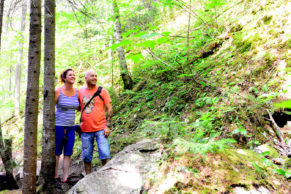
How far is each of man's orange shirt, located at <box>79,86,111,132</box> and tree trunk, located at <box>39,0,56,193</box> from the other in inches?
23.3

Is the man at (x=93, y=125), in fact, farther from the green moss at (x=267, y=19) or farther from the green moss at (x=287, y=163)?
the green moss at (x=267, y=19)

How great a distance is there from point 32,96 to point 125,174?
2073mm

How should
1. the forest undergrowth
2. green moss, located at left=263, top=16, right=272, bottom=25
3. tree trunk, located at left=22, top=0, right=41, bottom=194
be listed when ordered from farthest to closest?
green moss, located at left=263, top=16, right=272, bottom=25 < tree trunk, located at left=22, top=0, right=41, bottom=194 < the forest undergrowth

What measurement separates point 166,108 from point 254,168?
10.8 ft

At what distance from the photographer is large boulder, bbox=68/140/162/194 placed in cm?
238

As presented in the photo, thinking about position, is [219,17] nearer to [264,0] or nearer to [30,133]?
[264,0]

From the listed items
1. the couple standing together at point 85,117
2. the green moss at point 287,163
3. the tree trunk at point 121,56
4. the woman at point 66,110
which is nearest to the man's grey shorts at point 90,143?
the couple standing together at point 85,117

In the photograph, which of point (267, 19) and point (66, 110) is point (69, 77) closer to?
point (66, 110)

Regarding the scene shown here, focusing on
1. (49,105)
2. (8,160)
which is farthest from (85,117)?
(8,160)

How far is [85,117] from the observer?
3.88m

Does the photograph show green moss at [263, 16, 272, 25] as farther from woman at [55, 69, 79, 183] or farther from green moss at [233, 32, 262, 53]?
woman at [55, 69, 79, 183]

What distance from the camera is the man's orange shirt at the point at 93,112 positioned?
387 cm

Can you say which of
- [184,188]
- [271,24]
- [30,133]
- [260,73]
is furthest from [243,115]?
[30,133]

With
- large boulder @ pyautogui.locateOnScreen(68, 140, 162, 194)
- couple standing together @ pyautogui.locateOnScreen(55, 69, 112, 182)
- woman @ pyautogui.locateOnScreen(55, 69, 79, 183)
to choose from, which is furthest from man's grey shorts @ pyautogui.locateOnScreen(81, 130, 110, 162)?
large boulder @ pyautogui.locateOnScreen(68, 140, 162, 194)
